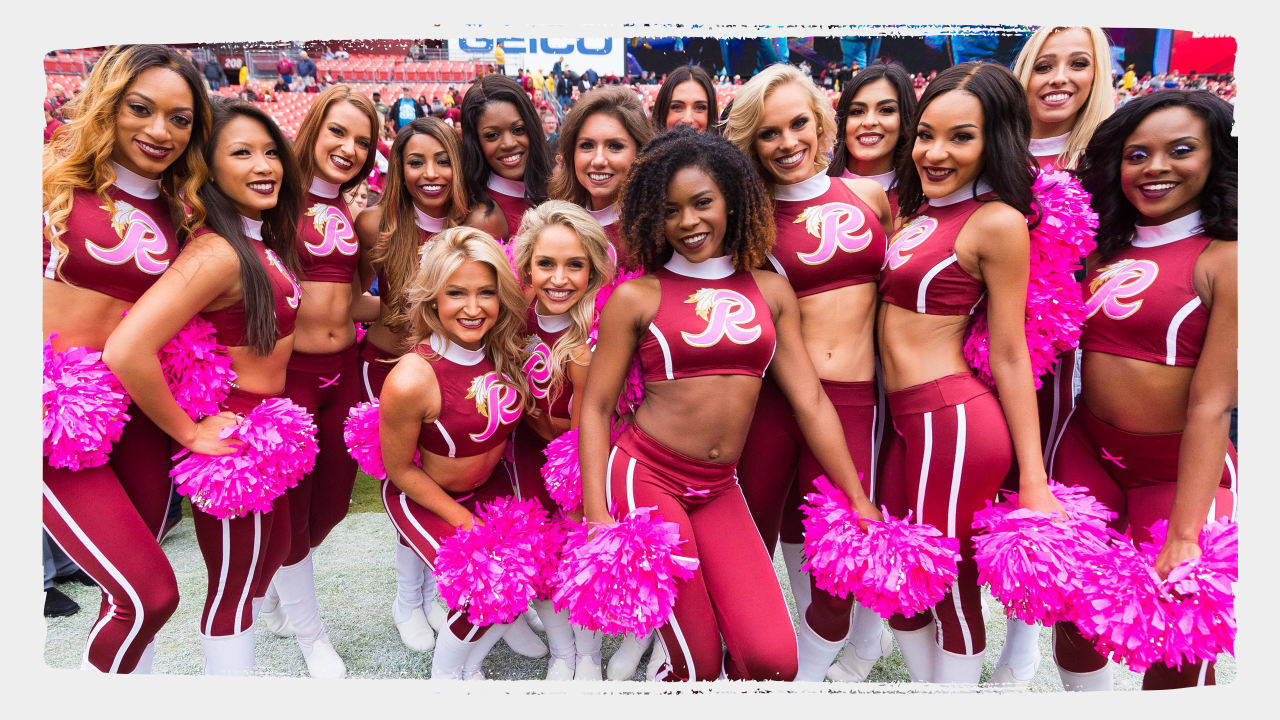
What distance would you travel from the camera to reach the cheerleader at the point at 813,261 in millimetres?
2598

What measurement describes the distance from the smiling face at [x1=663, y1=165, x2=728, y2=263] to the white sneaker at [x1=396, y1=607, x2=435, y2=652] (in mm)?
2391

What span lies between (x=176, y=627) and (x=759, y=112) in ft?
11.9

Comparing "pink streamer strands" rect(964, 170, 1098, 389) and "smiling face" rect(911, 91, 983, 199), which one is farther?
"pink streamer strands" rect(964, 170, 1098, 389)

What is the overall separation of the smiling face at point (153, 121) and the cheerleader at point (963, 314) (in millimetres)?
2490

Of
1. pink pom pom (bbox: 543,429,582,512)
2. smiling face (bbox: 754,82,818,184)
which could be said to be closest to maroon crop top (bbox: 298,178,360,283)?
pink pom pom (bbox: 543,429,582,512)

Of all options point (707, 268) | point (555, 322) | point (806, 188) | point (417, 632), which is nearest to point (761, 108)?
point (806, 188)

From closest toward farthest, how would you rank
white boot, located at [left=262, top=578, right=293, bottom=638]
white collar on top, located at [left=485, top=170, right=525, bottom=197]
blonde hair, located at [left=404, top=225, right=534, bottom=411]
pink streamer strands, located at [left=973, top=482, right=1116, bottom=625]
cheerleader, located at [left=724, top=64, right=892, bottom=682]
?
1. pink streamer strands, located at [left=973, top=482, right=1116, bottom=625]
2. cheerleader, located at [left=724, top=64, right=892, bottom=682]
3. blonde hair, located at [left=404, top=225, right=534, bottom=411]
4. white collar on top, located at [left=485, top=170, right=525, bottom=197]
5. white boot, located at [left=262, top=578, right=293, bottom=638]

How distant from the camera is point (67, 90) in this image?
2555 millimetres

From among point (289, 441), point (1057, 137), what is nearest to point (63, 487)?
point (289, 441)

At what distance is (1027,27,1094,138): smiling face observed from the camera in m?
2.76

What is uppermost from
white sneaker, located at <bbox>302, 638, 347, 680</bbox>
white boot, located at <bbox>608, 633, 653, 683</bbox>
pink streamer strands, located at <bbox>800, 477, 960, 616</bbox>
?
pink streamer strands, located at <bbox>800, 477, 960, 616</bbox>

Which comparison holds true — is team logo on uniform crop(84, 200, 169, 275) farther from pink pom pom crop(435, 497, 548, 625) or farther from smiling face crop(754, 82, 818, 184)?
smiling face crop(754, 82, 818, 184)

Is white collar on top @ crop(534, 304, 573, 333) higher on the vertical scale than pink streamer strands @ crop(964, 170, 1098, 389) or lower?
lower

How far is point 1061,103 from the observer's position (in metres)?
2.88
